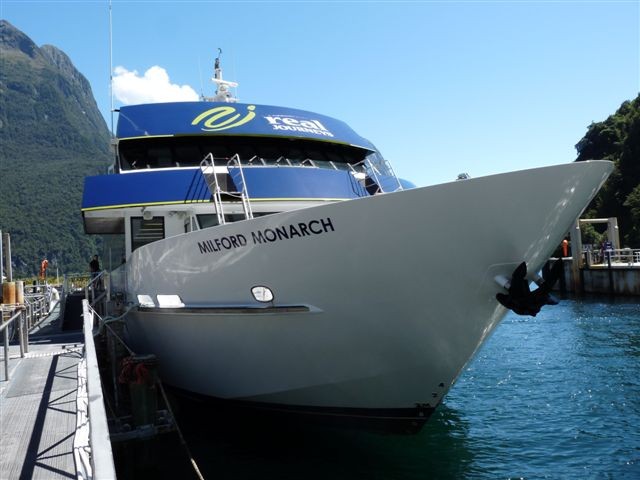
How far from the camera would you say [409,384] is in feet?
17.7

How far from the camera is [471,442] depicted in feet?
22.6

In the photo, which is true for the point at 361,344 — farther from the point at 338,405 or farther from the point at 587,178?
the point at 587,178

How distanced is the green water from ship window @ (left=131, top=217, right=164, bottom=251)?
2674mm

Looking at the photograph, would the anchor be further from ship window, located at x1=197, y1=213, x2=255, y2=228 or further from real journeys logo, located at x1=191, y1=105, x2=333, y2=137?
real journeys logo, located at x1=191, y1=105, x2=333, y2=137

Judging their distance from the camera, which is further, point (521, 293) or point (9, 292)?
point (9, 292)

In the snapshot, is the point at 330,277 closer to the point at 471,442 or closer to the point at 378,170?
the point at 471,442

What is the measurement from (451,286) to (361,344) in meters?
1.07

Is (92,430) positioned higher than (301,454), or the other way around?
(92,430)

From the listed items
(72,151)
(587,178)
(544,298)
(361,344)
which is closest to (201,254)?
(361,344)

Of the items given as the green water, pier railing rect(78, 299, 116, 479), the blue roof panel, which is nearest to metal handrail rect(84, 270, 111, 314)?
the blue roof panel

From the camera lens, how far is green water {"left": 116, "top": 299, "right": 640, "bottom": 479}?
19.7ft

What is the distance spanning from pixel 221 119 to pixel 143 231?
7.55 ft

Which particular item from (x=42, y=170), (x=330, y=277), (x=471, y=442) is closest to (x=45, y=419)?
(x=330, y=277)

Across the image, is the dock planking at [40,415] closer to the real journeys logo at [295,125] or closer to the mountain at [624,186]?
the real journeys logo at [295,125]
